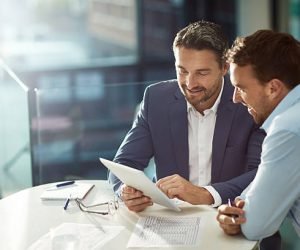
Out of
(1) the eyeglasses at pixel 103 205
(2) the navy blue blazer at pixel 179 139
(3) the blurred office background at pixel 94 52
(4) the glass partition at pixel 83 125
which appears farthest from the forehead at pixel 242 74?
(3) the blurred office background at pixel 94 52

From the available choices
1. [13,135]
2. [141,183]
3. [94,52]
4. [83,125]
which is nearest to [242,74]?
[141,183]

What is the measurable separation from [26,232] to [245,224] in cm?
67

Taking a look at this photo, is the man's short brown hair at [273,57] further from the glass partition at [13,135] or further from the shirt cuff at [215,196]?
the glass partition at [13,135]

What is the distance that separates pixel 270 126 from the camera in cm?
174

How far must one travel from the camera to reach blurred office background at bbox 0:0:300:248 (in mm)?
4801

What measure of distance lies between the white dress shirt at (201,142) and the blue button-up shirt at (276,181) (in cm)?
61

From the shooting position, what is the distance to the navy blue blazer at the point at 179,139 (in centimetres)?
228

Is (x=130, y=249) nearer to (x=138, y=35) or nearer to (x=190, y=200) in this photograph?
(x=190, y=200)

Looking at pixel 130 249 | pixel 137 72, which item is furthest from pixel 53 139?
pixel 130 249

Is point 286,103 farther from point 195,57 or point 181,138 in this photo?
point 181,138

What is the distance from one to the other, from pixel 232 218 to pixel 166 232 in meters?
0.21

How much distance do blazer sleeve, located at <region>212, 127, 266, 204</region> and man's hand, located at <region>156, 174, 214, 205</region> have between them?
3.6 inches

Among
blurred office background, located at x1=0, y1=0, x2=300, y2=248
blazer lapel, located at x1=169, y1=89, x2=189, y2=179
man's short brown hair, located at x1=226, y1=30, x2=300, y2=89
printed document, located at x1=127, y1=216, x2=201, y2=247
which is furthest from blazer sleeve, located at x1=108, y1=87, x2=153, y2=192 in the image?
blurred office background, located at x1=0, y1=0, x2=300, y2=248

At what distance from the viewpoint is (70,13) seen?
5.00 meters
